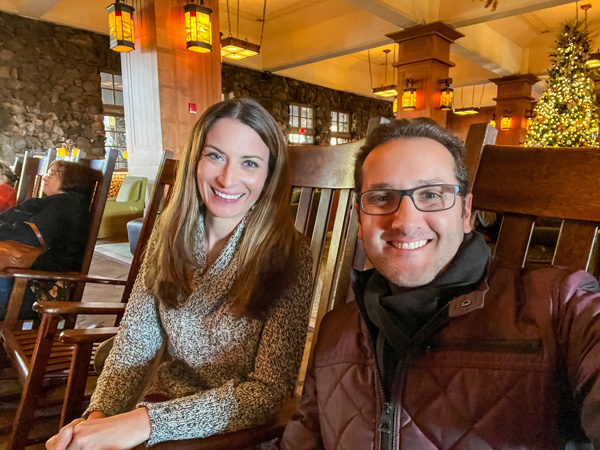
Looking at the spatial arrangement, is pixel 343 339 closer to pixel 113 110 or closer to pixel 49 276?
pixel 49 276

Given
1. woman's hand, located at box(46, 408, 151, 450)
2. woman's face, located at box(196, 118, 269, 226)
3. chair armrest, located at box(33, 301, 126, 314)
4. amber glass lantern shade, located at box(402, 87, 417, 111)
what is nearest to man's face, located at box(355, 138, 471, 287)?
woman's face, located at box(196, 118, 269, 226)

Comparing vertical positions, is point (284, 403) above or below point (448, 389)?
below

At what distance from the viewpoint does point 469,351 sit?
0.64 m

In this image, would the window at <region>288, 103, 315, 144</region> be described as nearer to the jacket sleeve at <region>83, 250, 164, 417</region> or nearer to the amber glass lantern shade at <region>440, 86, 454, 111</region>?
the amber glass lantern shade at <region>440, 86, 454, 111</region>

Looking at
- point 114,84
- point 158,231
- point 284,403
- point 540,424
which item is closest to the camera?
point 540,424

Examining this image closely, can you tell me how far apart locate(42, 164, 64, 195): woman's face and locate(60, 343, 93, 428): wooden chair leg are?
4.25ft

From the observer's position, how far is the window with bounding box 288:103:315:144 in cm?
986

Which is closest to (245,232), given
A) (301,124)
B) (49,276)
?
(49,276)

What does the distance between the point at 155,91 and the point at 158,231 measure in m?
4.13

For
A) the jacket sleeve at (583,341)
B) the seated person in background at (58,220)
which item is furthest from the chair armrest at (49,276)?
the jacket sleeve at (583,341)

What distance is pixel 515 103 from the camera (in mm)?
8766

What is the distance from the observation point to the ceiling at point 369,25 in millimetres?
5730

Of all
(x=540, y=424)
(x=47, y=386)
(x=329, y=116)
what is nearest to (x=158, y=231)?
(x=47, y=386)

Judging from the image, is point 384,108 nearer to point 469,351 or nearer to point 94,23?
point 94,23
